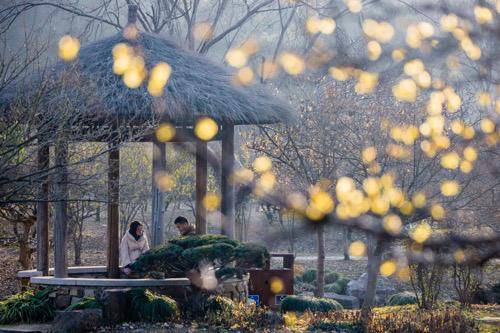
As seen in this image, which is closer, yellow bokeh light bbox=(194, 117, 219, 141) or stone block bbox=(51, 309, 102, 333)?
stone block bbox=(51, 309, 102, 333)

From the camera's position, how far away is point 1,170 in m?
7.84

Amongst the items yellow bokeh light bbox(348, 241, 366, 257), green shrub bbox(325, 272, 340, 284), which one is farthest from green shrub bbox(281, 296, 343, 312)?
yellow bokeh light bbox(348, 241, 366, 257)

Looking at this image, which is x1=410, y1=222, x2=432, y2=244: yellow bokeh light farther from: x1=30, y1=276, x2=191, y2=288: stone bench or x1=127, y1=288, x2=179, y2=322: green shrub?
x1=30, y1=276, x2=191, y2=288: stone bench

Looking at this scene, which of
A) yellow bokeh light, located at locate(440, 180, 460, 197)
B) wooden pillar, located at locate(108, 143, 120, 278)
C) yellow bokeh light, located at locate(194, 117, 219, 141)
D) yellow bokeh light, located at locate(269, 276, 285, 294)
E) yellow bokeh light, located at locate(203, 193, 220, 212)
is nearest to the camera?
yellow bokeh light, located at locate(440, 180, 460, 197)

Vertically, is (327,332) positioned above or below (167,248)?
below

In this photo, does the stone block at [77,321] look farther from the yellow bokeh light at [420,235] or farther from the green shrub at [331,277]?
the green shrub at [331,277]

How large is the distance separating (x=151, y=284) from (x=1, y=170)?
8.89 feet

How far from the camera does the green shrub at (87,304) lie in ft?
30.2

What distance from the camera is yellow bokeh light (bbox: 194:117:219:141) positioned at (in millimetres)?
10773

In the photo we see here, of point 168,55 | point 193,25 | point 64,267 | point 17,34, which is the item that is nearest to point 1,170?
point 64,267

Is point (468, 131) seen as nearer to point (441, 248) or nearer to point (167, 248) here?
point (441, 248)

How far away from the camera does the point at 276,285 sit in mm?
12266

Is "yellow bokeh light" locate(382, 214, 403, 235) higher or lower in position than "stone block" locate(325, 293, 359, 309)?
higher

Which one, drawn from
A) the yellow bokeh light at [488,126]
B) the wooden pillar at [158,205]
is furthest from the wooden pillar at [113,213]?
the yellow bokeh light at [488,126]
